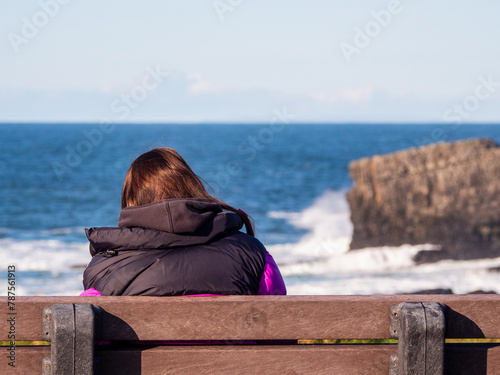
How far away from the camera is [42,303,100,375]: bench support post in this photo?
2131 millimetres

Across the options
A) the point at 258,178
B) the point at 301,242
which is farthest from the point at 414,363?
the point at 258,178

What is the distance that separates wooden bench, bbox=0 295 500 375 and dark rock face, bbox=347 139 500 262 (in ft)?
50.7

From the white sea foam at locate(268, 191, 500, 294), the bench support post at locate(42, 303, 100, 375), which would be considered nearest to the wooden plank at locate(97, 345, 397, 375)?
the bench support post at locate(42, 303, 100, 375)

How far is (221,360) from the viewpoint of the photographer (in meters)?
2.28

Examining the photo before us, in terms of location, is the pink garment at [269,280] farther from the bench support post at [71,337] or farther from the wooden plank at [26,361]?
the wooden plank at [26,361]

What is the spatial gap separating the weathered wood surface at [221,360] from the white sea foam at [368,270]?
10436mm

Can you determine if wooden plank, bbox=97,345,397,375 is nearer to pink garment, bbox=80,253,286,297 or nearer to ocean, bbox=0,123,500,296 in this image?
pink garment, bbox=80,253,286,297

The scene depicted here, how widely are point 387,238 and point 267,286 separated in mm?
16870

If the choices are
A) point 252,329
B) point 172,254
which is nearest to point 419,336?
point 252,329

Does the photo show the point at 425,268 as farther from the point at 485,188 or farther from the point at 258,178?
the point at 258,178

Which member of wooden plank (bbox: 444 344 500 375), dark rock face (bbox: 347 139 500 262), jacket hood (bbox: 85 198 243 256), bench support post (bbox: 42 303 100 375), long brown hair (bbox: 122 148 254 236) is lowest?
wooden plank (bbox: 444 344 500 375)

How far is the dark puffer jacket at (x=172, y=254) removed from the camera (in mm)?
2523

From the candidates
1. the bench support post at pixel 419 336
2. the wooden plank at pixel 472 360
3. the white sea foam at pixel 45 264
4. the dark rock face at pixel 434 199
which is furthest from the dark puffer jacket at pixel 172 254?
the dark rock face at pixel 434 199

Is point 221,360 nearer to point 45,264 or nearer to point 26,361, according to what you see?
point 26,361
